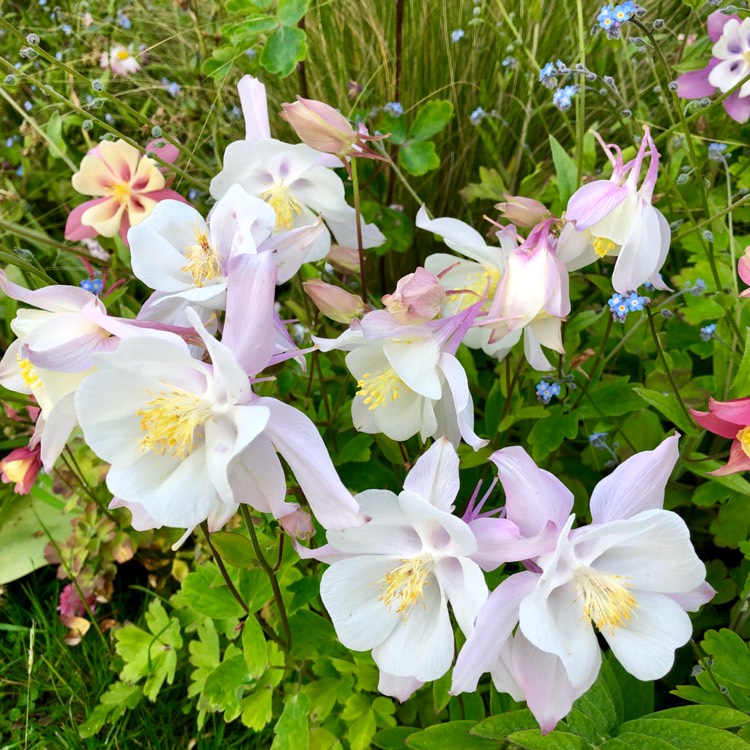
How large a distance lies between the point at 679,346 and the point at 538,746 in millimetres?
913

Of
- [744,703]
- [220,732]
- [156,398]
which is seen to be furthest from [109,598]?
[744,703]

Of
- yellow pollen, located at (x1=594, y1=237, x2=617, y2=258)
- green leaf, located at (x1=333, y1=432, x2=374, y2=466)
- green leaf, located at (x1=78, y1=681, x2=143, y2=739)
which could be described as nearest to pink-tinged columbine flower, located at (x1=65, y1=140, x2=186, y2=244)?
green leaf, located at (x1=333, y1=432, x2=374, y2=466)

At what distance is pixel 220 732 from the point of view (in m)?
1.27

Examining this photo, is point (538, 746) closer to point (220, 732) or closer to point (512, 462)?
point (512, 462)

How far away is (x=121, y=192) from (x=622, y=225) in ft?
2.85

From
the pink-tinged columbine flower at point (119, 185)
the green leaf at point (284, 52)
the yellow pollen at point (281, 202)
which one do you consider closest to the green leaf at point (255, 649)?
the yellow pollen at point (281, 202)

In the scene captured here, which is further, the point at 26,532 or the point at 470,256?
the point at 26,532

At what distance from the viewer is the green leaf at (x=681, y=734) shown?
0.69m

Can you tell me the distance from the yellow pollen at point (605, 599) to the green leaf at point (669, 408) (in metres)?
0.30

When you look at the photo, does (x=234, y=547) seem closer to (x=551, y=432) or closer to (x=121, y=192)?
(x=551, y=432)

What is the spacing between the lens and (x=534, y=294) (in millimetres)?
734

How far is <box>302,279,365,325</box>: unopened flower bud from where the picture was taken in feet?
2.74

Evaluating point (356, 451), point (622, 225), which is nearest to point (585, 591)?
point (622, 225)

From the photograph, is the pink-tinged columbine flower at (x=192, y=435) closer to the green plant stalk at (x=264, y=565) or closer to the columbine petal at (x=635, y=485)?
the green plant stalk at (x=264, y=565)
